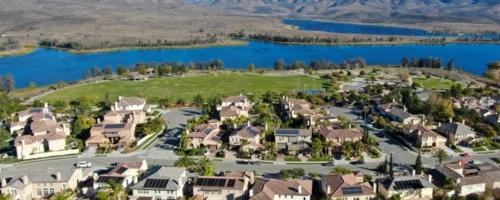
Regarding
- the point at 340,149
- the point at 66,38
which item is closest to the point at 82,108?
the point at 340,149

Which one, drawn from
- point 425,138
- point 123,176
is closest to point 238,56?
point 425,138

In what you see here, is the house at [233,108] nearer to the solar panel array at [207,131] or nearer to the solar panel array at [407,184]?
the solar panel array at [207,131]

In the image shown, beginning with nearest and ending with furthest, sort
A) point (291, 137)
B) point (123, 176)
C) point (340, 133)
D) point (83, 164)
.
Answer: point (123, 176) < point (83, 164) < point (291, 137) < point (340, 133)

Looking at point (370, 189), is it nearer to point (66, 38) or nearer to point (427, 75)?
point (427, 75)

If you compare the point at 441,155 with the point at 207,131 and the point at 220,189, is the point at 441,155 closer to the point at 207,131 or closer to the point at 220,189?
the point at 220,189

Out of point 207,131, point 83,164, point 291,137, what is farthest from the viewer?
point 207,131

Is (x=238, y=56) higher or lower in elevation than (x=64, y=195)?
higher

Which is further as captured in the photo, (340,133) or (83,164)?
(340,133)
